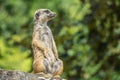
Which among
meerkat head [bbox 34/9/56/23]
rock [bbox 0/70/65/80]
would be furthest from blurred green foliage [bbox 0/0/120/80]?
rock [bbox 0/70/65/80]

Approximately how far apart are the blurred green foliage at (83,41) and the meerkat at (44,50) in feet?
20.8

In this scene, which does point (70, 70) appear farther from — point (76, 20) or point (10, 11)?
point (10, 11)

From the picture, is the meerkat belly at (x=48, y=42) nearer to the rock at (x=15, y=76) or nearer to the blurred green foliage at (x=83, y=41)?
the rock at (x=15, y=76)

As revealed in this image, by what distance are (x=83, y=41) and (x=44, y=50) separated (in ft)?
26.5

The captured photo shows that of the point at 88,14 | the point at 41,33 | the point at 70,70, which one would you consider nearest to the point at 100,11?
the point at 88,14

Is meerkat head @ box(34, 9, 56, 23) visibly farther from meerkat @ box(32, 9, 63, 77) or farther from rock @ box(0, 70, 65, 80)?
rock @ box(0, 70, 65, 80)

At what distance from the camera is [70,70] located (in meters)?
16.7

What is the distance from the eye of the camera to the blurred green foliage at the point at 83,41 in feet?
54.0

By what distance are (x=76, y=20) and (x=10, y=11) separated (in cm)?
192

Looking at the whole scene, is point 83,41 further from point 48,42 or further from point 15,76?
point 15,76

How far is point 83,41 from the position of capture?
56.9 ft

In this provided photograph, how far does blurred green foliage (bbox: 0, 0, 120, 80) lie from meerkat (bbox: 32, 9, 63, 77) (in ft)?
20.8

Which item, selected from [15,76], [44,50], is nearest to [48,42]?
[44,50]

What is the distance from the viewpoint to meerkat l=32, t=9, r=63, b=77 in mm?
9180
